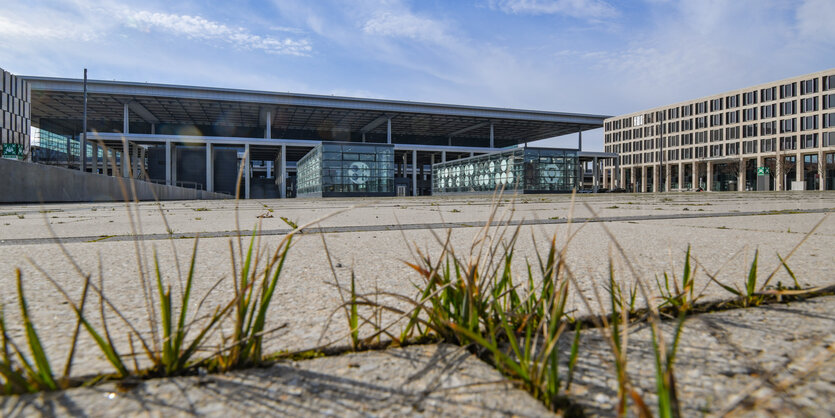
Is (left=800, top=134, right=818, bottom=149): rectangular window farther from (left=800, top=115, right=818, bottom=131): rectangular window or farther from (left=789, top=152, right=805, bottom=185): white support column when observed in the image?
(left=789, top=152, right=805, bottom=185): white support column

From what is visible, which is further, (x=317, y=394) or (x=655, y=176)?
(x=655, y=176)

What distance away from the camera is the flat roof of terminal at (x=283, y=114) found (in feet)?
133

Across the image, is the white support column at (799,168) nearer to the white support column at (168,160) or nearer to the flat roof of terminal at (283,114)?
the flat roof of terminal at (283,114)

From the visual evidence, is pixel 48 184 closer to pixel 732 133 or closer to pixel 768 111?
pixel 768 111

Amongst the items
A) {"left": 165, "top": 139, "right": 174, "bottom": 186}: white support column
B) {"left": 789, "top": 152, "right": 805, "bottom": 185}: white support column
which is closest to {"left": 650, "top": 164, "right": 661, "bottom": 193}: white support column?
{"left": 789, "top": 152, "right": 805, "bottom": 185}: white support column

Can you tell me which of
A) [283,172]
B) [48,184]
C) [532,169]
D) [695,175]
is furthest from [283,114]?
[695,175]

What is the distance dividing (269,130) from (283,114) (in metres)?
6.20

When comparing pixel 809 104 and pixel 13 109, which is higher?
pixel 809 104

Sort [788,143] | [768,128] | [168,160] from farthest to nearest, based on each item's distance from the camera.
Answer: [768,128], [788,143], [168,160]

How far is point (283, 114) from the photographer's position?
49.2 metres

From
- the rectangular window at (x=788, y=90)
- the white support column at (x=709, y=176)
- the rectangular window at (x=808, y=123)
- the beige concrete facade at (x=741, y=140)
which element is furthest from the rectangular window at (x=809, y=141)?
the white support column at (x=709, y=176)

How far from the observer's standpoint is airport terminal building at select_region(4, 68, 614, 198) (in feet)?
111

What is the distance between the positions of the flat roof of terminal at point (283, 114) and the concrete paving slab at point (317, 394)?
45400 millimetres

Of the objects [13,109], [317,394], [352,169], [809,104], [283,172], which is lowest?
[317,394]
